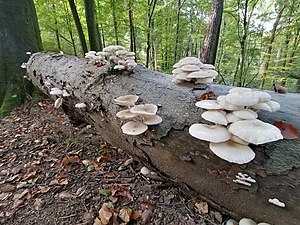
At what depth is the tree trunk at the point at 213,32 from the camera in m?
4.75

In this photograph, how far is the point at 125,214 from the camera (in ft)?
5.52

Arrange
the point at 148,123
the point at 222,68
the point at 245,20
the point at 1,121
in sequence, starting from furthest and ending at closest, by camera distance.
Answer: the point at 222,68, the point at 245,20, the point at 1,121, the point at 148,123

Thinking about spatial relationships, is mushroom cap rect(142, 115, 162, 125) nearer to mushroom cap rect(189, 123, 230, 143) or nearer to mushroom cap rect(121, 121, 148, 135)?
mushroom cap rect(121, 121, 148, 135)

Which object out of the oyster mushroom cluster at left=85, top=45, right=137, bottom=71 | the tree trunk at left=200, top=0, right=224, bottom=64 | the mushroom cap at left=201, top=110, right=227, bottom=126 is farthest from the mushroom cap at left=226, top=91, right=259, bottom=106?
the tree trunk at left=200, top=0, right=224, bottom=64

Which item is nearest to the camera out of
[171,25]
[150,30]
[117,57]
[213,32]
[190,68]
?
[190,68]

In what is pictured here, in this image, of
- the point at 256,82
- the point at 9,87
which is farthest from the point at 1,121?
the point at 256,82

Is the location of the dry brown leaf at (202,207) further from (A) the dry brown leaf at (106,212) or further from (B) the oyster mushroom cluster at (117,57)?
(B) the oyster mushroom cluster at (117,57)

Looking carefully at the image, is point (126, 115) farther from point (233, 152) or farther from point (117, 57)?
point (117, 57)

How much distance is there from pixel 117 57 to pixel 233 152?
1.90 meters

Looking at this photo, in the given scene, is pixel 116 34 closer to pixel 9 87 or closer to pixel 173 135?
pixel 9 87

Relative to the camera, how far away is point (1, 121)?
3848mm

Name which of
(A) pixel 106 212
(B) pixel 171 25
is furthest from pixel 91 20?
(B) pixel 171 25

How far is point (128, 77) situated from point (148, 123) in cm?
94

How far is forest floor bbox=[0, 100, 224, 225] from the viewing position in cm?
169
